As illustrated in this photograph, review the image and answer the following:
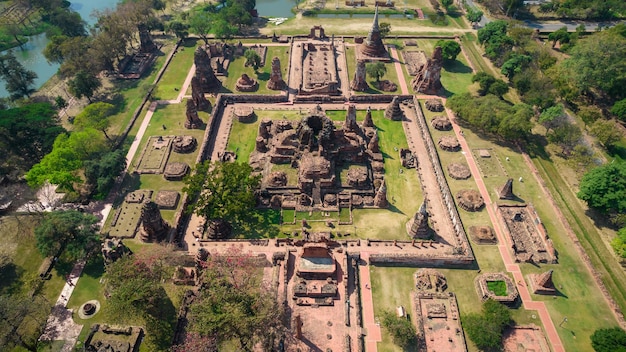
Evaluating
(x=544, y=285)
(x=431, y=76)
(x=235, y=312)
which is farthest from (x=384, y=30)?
(x=235, y=312)

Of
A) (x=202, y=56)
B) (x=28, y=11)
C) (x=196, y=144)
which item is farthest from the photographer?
(x=28, y=11)

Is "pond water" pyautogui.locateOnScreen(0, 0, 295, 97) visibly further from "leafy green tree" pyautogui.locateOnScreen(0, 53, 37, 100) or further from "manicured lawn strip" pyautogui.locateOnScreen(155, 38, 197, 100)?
"manicured lawn strip" pyautogui.locateOnScreen(155, 38, 197, 100)

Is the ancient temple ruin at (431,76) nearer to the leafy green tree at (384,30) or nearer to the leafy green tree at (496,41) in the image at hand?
the leafy green tree at (496,41)

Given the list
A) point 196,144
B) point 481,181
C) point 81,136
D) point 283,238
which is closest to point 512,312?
point 481,181

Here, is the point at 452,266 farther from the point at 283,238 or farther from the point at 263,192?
the point at 263,192

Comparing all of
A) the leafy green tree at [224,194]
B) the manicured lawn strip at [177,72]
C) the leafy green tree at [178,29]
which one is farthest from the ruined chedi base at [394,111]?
the leafy green tree at [178,29]
